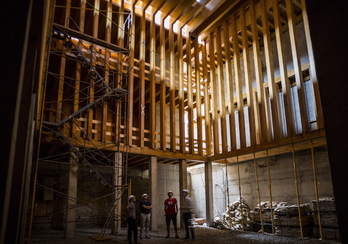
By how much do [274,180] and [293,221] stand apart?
345 cm

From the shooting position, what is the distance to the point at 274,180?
1411 centimetres

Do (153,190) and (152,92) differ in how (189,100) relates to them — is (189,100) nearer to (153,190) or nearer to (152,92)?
(152,92)

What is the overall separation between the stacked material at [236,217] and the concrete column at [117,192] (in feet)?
18.2

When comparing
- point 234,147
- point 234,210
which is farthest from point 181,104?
point 234,210

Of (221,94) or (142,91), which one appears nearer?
(142,91)

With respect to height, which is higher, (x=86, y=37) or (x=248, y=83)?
(x=86, y=37)

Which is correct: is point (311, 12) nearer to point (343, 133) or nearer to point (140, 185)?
point (343, 133)

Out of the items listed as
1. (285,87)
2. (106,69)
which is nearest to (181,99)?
(106,69)

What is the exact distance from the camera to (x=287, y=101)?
11.3m

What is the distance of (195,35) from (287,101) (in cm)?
805

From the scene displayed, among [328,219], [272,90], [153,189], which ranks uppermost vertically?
[272,90]

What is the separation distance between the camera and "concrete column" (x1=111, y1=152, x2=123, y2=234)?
35.9 ft

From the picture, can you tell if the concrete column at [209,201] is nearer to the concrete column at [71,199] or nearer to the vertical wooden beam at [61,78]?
the concrete column at [71,199]

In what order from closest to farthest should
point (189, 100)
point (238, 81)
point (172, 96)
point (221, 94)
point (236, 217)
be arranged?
point (238, 81), point (172, 96), point (236, 217), point (221, 94), point (189, 100)
